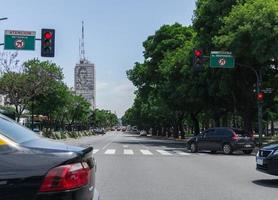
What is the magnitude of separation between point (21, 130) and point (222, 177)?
35.5 feet

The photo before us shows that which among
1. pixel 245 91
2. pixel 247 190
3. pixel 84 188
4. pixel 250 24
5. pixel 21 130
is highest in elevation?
pixel 250 24

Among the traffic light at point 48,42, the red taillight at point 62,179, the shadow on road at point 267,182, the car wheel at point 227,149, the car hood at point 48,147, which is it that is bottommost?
the shadow on road at point 267,182

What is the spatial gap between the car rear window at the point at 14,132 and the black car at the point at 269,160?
8774 mm

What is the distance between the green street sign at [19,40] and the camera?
1194 inches

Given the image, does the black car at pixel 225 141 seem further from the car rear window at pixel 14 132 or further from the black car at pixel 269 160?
the car rear window at pixel 14 132

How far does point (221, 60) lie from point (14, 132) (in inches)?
1209

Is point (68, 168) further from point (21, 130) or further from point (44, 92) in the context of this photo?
point (44, 92)

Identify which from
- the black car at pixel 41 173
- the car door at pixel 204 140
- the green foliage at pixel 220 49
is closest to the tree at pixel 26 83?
the green foliage at pixel 220 49

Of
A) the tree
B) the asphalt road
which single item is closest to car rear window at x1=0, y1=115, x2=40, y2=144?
the asphalt road

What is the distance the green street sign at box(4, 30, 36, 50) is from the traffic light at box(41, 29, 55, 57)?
9.36ft

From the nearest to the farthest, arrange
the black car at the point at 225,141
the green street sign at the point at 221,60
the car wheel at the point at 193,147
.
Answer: the black car at the point at 225,141, the car wheel at the point at 193,147, the green street sign at the point at 221,60

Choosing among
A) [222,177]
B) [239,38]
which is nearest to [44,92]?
[239,38]

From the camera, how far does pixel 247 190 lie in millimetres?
12242

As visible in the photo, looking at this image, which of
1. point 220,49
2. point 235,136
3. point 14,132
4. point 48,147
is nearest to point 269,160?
point 14,132
